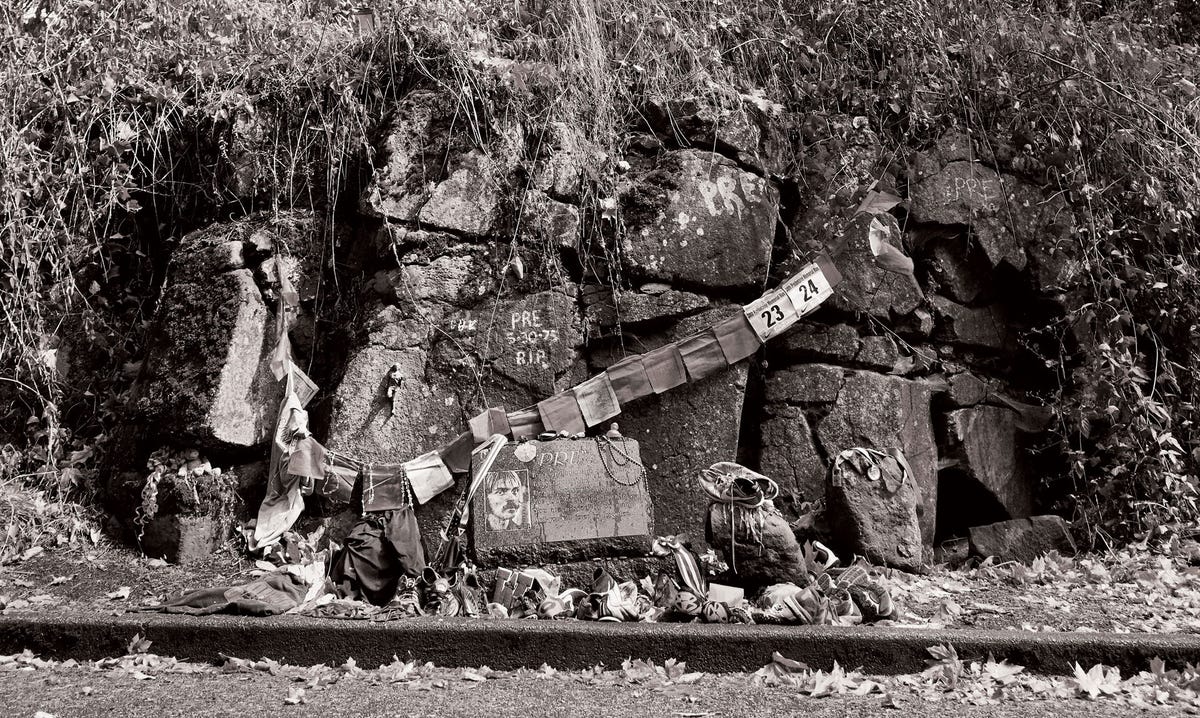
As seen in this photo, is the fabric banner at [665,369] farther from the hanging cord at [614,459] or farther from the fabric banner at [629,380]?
the hanging cord at [614,459]

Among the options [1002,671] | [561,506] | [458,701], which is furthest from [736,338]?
[458,701]

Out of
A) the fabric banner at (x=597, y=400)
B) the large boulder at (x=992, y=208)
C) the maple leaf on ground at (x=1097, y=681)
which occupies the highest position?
the large boulder at (x=992, y=208)

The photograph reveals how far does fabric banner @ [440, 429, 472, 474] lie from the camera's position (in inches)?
235

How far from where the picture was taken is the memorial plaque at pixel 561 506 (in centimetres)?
533

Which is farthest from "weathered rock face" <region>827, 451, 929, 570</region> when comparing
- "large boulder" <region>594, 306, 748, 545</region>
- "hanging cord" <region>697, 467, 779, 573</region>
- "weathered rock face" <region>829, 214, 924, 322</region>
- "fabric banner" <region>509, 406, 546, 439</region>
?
"fabric banner" <region>509, 406, 546, 439</region>

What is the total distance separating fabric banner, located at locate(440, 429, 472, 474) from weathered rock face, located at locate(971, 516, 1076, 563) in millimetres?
3487

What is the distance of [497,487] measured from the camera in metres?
5.48

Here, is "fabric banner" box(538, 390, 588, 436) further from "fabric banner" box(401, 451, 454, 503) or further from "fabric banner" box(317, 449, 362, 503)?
"fabric banner" box(317, 449, 362, 503)

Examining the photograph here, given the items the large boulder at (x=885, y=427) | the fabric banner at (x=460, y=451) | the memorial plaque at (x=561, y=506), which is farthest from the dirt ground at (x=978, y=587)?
the fabric banner at (x=460, y=451)

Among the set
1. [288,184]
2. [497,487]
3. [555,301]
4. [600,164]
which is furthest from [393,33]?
[497,487]

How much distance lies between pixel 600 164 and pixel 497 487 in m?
2.56

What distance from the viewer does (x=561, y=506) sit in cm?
541

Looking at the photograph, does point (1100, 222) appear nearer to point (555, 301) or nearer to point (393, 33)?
point (555, 301)

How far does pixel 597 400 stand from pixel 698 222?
1.45m
